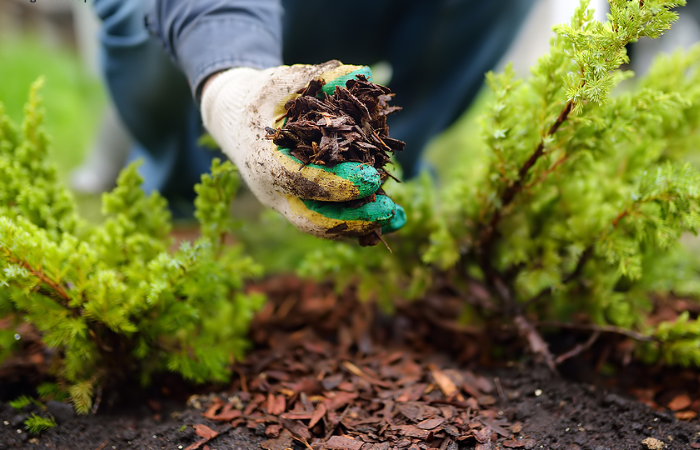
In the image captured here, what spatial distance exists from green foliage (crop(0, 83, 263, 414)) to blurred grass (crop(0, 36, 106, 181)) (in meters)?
2.67

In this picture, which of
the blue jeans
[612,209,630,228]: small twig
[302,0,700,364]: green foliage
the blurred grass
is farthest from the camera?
the blurred grass

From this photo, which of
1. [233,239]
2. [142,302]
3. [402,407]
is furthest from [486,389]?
[233,239]

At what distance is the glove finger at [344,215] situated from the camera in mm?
1197

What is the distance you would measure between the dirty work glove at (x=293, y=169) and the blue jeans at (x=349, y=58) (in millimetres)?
1233

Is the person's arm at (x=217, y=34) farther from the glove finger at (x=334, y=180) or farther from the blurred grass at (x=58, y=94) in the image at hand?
the blurred grass at (x=58, y=94)

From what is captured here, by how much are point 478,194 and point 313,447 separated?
104cm

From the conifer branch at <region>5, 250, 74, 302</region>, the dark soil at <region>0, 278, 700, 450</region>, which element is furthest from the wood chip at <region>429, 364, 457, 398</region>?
the conifer branch at <region>5, 250, 74, 302</region>

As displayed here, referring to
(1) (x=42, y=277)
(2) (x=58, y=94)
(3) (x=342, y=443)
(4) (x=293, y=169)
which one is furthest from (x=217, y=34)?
(2) (x=58, y=94)

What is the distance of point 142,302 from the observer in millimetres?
1391

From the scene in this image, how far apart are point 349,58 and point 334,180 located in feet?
6.60

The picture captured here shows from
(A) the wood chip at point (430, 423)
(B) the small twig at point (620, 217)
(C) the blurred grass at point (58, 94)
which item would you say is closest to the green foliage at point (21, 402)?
(A) the wood chip at point (430, 423)

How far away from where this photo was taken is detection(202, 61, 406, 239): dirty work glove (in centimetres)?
114

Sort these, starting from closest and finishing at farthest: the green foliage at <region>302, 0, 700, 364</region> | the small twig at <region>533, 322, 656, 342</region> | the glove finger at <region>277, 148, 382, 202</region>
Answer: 1. the glove finger at <region>277, 148, 382, 202</region>
2. the green foliage at <region>302, 0, 700, 364</region>
3. the small twig at <region>533, 322, 656, 342</region>

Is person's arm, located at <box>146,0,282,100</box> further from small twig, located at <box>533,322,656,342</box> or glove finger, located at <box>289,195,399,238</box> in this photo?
small twig, located at <box>533,322,656,342</box>
